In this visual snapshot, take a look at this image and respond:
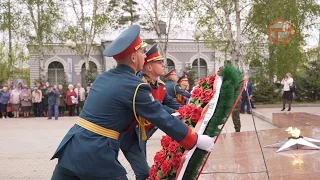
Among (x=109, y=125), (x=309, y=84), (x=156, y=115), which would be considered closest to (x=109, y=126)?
(x=109, y=125)

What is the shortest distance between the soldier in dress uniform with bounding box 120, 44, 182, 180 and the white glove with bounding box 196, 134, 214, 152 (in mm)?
1210

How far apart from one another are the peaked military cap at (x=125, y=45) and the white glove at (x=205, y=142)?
2.59 feet

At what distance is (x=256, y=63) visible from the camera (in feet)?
90.5

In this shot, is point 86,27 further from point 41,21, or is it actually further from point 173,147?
point 173,147

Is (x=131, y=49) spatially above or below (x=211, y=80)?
above

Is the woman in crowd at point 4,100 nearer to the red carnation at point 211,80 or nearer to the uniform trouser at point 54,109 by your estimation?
the uniform trouser at point 54,109

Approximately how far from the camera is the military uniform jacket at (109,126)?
2682 mm

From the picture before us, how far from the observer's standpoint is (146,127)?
4.79 m

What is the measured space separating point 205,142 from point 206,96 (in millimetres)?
569

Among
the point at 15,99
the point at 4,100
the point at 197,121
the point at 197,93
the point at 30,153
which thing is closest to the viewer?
the point at 197,121

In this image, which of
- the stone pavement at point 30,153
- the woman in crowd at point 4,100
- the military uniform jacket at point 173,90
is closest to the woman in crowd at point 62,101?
the woman in crowd at point 4,100

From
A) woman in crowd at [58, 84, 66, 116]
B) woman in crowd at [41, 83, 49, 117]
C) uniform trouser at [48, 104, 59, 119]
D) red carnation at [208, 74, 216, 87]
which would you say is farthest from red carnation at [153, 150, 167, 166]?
woman in crowd at [58, 84, 66, 116]

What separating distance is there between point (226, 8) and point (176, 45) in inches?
681

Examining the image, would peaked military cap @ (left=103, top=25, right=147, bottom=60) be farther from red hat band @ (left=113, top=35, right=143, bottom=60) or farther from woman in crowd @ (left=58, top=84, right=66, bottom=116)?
woman in crowd @ (left=58, top=84, right=66, bottom=116)
